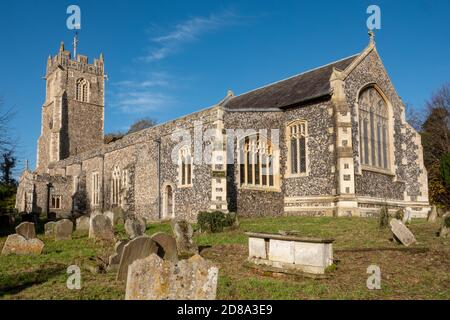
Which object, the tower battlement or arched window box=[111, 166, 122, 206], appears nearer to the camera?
arched window box=[111, 166, 122, 206]

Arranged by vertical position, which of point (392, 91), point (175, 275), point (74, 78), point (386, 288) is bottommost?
point (386, 288)

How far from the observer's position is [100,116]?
43.9 metres

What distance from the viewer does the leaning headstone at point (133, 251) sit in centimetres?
793

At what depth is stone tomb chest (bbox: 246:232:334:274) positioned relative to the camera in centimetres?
825

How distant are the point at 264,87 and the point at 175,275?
2193 cm

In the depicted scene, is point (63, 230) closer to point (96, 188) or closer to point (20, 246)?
point (20, 246)

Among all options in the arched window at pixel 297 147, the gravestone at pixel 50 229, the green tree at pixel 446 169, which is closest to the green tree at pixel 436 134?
the green tree at pixel 446 169

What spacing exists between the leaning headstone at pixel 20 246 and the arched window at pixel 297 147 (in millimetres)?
12314

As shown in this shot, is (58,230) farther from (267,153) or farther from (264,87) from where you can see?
(264,87)

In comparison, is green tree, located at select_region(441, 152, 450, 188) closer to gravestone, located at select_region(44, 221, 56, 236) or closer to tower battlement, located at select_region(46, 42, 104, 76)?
gravestone, located at select_region(44, 221, 56, 236)

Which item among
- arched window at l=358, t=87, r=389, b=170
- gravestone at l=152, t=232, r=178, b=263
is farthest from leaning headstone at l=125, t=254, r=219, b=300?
arched window at l=358, t=87, r=389, b=170

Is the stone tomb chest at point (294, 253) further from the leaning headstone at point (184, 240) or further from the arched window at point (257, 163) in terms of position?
the arched window at point (257, 163)

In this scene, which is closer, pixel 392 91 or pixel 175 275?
pixel 175 275

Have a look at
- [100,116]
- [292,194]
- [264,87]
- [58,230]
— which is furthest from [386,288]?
[100,116]
